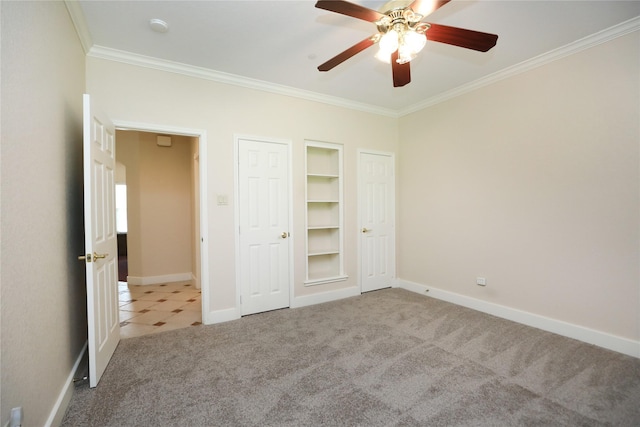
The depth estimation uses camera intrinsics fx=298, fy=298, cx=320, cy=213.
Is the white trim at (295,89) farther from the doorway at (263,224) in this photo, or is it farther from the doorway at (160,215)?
the doorway at (160,215)

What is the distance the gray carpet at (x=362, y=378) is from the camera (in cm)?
A: 181

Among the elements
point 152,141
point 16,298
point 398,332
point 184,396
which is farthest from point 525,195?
point 152,141

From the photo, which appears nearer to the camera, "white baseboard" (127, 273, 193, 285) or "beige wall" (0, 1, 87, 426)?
"beige wall" (0, 1, 87, 426)

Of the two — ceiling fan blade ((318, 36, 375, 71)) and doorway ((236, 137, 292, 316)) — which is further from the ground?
ceiling fan blade ((318, 36, 375, 71))

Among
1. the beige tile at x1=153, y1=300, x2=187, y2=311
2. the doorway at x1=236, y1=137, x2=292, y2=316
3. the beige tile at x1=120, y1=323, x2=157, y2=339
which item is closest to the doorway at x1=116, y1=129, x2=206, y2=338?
the beige tile at x1=153, y1=300, x2=187, y2=311

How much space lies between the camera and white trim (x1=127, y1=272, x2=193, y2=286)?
5047 mm

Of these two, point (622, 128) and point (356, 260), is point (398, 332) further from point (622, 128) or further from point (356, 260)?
point (622, 128)

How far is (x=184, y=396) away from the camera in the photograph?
6.59 feet

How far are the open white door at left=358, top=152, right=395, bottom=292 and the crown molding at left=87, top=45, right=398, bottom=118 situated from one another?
2.58 ft

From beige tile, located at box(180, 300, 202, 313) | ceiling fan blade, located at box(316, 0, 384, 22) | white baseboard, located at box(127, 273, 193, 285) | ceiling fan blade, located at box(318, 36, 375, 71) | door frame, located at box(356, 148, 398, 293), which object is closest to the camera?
ceiling fan blade, located at box(316, 0, 384, 22)

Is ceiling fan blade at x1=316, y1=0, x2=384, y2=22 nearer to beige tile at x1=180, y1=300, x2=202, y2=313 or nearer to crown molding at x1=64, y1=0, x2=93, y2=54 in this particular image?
crown molding at x1=64, y1=0, x2=93, y2=54

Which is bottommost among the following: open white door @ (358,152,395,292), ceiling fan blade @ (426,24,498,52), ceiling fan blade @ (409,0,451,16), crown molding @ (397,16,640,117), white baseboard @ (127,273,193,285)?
white baseboard @ (127,273,193,285)

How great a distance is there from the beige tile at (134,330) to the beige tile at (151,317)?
0.31ft

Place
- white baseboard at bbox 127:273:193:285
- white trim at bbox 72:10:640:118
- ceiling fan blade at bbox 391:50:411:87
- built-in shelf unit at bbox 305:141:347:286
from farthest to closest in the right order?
white baseboard at bbox 127:273:193:285 → built-in shelf unit at bbox 305:141:347:286 → white trim at bbox 72:10:640:118 → ceiling fan blade at bbox 391:50:411:87
